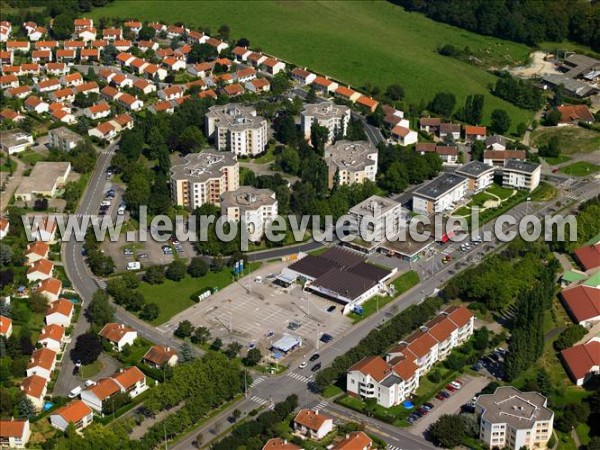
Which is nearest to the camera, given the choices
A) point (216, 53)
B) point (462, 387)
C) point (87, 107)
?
point (462, 387)

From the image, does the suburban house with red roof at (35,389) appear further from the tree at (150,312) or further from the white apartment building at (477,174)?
the white apartment building at (477,174)

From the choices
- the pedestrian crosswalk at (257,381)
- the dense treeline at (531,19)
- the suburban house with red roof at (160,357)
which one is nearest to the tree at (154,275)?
the suburban house with red roof at (160,357)

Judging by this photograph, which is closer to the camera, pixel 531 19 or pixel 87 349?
pixel 87 349

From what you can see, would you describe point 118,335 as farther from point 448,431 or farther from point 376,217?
point 376,217

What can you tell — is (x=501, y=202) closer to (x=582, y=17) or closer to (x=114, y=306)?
(x=114, y=306)

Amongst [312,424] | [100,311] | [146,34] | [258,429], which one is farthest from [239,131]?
[258,429]

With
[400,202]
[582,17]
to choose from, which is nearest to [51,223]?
[400,202]

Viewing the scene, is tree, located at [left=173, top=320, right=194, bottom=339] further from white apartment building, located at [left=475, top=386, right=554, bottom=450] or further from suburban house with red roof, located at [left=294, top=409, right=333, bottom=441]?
white apartment building, located at [left=475, top=386, right=554, bottom=450]
